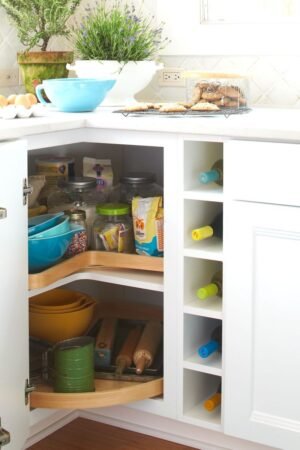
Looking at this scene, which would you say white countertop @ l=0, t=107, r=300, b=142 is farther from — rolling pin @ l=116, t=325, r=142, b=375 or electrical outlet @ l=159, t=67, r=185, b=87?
rolling pin @ l=116, t=325, r=142, b=375

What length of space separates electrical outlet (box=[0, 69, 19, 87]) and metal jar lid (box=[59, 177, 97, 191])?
0.53m

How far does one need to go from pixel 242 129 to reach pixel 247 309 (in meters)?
0.46

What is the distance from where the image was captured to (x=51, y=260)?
7.16 ft

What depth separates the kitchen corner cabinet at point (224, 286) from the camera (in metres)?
1.96

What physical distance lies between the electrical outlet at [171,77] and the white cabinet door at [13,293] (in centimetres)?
104

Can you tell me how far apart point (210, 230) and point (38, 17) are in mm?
1075

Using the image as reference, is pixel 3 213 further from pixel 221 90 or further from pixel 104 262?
→ pixel 221 90

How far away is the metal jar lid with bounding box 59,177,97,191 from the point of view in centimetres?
243

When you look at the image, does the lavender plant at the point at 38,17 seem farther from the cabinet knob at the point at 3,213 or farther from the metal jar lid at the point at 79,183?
the cabinet knob at the point at 3,213

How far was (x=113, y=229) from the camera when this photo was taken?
2.40 m

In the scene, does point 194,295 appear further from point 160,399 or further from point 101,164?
point 101,164

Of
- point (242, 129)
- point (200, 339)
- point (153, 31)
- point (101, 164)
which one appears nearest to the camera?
point (242, 129)

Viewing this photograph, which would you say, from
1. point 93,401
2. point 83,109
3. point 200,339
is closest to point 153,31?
point 83,109

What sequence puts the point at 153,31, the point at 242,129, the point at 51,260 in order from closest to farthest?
the point at 242,129, the point at 51,260, the point at 153,31
